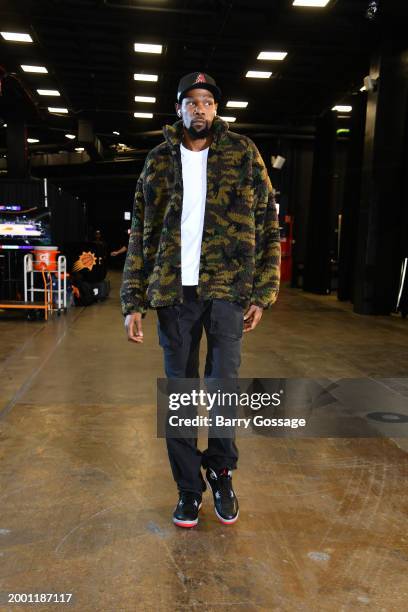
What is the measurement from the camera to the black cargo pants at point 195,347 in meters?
2.01

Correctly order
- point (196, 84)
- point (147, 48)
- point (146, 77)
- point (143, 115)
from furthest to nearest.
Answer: point (143, 115) < point (146, 77) < point (147, 48) < point (196, 84)

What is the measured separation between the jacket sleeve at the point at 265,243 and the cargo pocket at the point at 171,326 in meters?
0.31

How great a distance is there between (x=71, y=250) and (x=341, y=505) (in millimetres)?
7778

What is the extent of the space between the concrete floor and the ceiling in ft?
18.8

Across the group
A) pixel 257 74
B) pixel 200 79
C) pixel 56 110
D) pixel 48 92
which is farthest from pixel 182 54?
pixel 200 79

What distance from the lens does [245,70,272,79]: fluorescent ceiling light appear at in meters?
9.99

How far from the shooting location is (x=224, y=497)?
→ 2.11m

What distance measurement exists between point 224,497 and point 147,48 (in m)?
8.42

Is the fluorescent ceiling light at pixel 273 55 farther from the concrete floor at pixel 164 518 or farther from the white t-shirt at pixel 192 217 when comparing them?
the white t-shirt at pixel 192 217

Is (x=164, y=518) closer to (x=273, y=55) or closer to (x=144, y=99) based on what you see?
(x=273, y=55)

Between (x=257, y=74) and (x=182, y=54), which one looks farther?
(x=257, y=74)

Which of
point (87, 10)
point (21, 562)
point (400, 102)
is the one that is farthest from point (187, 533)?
point (400, 102)

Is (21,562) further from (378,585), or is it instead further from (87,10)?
(87,10)

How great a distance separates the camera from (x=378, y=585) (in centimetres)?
174
